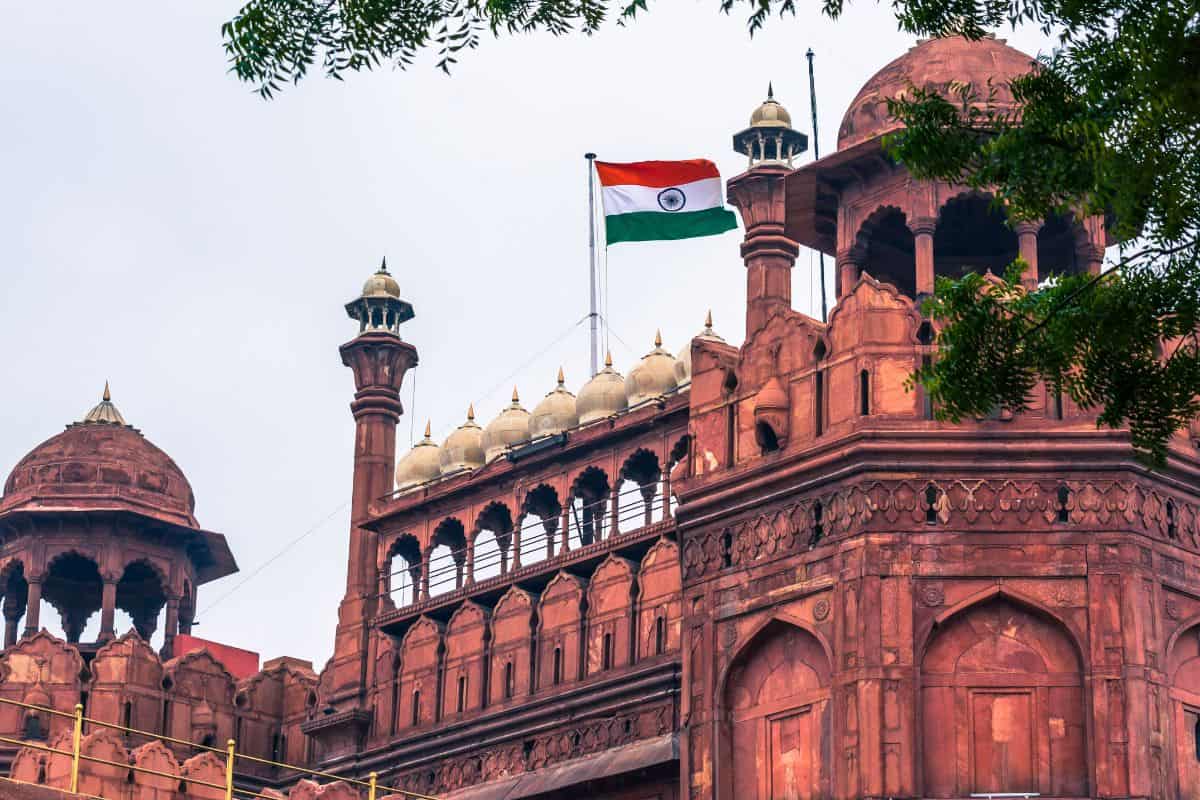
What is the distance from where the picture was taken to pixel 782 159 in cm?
3675

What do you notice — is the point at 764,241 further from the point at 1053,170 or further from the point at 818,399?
the point at 1053,170

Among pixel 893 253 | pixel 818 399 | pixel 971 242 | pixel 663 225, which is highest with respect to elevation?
pixel 663 225

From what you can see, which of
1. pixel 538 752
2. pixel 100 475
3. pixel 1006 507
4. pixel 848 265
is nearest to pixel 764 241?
pixel 848 265

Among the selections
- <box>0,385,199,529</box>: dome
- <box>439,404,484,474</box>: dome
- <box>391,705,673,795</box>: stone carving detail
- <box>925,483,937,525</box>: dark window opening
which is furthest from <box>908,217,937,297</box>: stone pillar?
<box>0,385,199,529</box>: dome

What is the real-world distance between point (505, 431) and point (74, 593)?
10.2m

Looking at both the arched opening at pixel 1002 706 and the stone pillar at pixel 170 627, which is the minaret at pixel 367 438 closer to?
the stone pillar at pixel 170 627

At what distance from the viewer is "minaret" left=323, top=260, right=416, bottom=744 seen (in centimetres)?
4053

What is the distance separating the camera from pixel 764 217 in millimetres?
36062

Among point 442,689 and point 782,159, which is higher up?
point 782,159

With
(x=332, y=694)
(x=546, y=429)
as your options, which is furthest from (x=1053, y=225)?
(x=332, y=694)

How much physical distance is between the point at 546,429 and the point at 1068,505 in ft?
48.4

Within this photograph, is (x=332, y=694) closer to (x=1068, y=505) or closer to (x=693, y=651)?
(x=693, y=651)

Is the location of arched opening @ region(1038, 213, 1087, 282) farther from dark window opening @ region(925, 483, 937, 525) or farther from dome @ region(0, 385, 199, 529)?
dome @ region(0, 385, 199, 529)

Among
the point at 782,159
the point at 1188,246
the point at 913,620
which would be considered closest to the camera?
the point at 1188,246
